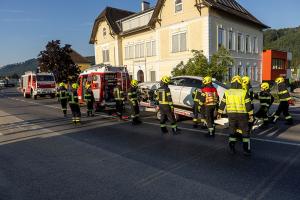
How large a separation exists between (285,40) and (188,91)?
116m

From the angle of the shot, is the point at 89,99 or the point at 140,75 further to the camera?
the point at 140,75

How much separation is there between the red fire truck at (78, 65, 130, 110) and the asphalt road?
14.8ft

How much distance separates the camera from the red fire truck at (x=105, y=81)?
14.4m

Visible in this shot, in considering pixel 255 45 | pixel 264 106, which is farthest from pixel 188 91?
pixel 255 45

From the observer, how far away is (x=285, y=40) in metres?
113

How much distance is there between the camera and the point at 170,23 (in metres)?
27.7

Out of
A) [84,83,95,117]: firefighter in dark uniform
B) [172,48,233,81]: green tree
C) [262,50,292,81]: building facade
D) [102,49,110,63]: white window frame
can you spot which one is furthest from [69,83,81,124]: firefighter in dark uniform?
[262,50,292,81]: building facade

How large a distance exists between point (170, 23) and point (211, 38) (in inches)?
194

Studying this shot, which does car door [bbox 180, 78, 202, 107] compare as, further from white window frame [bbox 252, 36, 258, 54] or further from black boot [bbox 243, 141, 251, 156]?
white window frame [bbox 252, 36, 258, 54]

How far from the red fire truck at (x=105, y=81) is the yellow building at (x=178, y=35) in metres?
11.7

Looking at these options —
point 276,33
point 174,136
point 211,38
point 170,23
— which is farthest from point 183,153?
point 276,33

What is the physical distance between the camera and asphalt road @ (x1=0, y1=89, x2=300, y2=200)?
4.75m

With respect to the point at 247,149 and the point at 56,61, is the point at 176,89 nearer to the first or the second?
the point at 247,149

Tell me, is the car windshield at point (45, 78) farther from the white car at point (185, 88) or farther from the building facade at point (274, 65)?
the building facade at point (274, 65)
